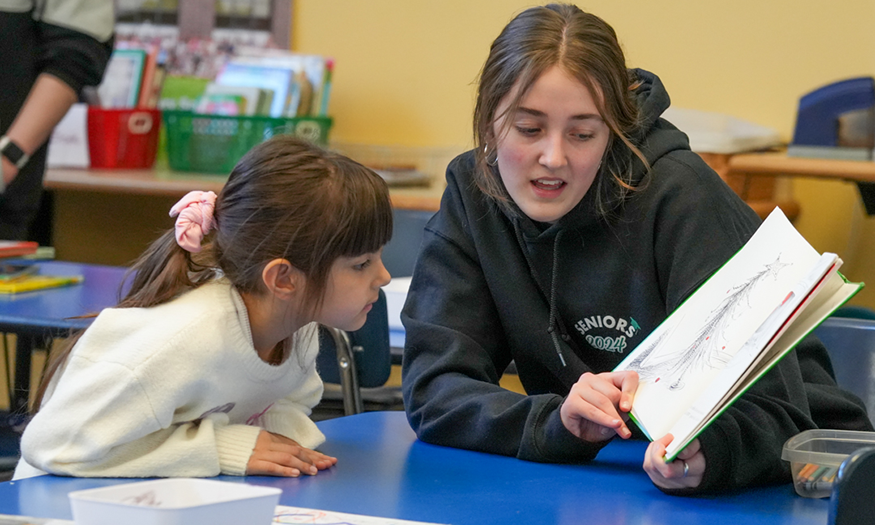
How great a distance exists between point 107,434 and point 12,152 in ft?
4.67

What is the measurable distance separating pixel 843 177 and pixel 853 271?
1.91 feet

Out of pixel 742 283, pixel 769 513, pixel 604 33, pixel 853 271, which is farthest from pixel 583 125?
pixel 853 271

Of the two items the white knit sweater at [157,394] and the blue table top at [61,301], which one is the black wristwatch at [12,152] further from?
the white knit sweater at [157,394]

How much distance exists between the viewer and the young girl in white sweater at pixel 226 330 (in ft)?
2.85

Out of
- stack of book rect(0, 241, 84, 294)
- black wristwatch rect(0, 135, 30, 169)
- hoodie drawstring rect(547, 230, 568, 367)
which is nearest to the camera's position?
hoodie drawstring rect(547, 230, 568, 367)

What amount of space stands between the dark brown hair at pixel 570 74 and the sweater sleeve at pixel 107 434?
0.49 meters

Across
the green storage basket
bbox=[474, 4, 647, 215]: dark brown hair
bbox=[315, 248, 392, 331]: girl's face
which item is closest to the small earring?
bbox=[474, 4, 647, 215]: dark brown hair

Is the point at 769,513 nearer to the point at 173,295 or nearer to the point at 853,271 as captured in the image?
the point at 173,295

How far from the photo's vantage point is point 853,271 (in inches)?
111

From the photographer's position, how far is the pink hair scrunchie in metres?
0.98

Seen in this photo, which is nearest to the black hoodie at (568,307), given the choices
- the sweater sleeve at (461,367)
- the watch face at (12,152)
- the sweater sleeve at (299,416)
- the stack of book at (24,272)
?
the sweater sleeve at (461,367)

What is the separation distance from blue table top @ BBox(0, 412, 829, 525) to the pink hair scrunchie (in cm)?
24

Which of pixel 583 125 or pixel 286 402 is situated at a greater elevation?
pixel 583 125

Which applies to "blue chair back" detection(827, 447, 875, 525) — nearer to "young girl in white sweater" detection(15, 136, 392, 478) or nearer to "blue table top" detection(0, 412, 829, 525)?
"blue table top" detection(0, 412, 829, 525)
